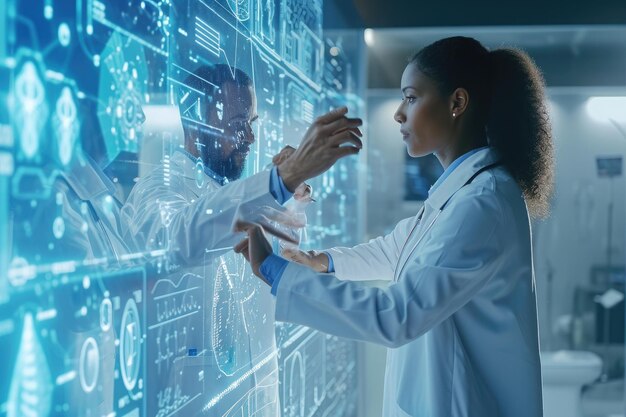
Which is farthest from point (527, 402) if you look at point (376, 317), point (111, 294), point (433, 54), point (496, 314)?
point (111, 294)

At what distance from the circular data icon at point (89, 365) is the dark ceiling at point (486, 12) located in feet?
8.14

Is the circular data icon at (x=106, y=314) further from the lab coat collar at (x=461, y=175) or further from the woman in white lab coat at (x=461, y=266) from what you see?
the lab coat collar at (x=461, y=175)

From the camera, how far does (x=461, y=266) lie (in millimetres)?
1410

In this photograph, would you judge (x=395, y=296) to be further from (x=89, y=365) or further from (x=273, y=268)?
(x=89, y=365)

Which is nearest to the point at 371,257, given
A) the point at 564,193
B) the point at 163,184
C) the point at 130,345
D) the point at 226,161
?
the point at 226,161

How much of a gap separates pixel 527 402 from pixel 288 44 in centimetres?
123

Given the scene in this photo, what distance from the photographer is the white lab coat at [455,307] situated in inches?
53.7

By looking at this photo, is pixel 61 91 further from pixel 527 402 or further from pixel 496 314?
pixel 527 402

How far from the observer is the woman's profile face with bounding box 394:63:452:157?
173 centimetres

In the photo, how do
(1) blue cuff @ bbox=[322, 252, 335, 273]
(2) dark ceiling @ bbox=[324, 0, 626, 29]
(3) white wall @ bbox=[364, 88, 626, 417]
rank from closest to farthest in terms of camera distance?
(1) blue cuff @ bbox=[322, 252, 335, 273]
(2) dark ceiling @ bbox=[324, 0, 626, 29]
(3) white wall @ bbox=[364, 88, 626, 417]

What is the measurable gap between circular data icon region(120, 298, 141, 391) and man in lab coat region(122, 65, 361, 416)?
102 millimetres

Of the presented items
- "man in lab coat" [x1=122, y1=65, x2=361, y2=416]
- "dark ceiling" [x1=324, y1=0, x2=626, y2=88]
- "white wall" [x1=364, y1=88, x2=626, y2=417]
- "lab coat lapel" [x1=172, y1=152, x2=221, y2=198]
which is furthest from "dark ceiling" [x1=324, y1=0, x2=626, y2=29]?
"lab coat lapel" [x1=172, y1=152, x2=221, y2=198]

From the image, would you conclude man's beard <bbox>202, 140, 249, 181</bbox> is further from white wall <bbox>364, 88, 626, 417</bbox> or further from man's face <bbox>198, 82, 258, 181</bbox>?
white wall <bbox>364, 88, 626, 417</bbox>

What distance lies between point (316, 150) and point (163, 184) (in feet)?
1.09
